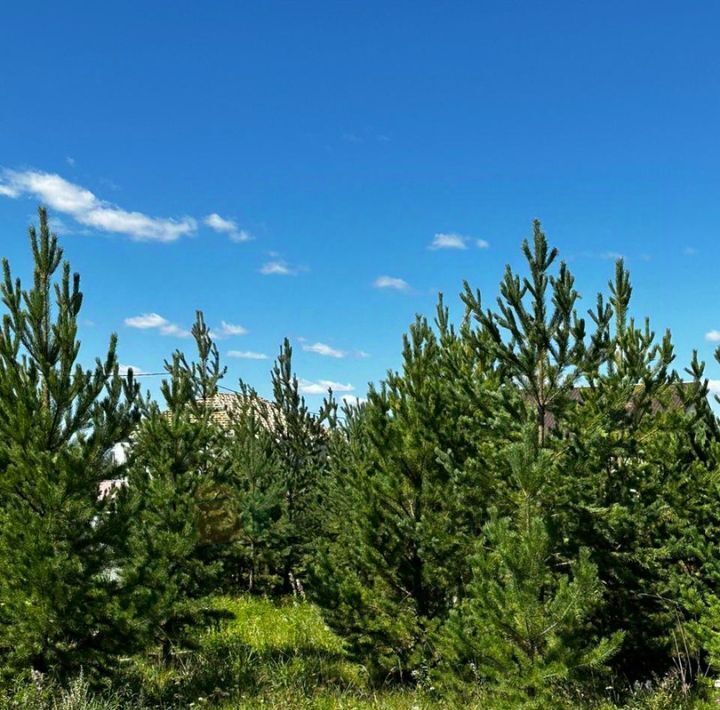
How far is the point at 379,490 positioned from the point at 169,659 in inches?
196

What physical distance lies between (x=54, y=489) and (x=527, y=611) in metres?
5.36

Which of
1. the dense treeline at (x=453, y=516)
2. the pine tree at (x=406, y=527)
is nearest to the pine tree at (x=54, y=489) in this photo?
the dense treeline at (x=453, y=516)

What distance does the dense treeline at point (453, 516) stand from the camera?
24.5 ft

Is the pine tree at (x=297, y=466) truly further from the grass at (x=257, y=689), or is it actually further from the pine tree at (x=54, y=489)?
the pine tree at (x=54, y=489)

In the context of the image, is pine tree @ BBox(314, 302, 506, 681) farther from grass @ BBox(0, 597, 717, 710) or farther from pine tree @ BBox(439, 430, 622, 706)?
pine tree @ BBox(439, 430, 622, 706)

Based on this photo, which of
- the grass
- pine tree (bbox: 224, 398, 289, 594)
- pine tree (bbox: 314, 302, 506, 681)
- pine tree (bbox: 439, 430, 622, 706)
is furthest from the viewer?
pine tree (bbox: 224, 398, 289, 594)

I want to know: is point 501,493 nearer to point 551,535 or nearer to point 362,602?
point 551,535

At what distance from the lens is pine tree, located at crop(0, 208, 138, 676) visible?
7531 millimetres

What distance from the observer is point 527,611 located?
7.03m

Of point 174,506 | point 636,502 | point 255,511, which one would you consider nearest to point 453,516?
point 636,502

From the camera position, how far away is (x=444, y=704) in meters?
8.97

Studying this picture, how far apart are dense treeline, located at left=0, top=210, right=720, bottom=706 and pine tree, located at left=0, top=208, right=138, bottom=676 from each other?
3 centimetres

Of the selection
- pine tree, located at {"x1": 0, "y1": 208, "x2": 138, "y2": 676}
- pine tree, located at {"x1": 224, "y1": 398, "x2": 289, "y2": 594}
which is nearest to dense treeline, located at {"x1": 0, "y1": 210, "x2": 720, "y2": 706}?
pine tree, located at {"x1": 0, "y1": 208, "x2": 138, "y2": 676}

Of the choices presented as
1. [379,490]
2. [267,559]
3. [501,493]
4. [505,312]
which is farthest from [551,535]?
[267,559]
